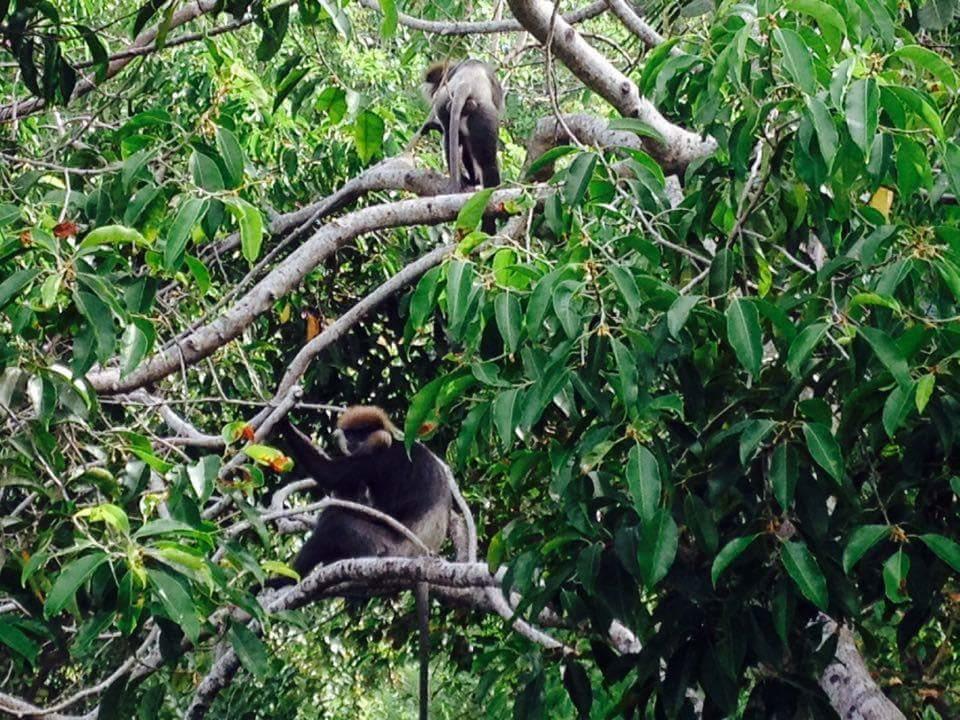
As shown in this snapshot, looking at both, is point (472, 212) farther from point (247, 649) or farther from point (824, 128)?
point (247, 649)

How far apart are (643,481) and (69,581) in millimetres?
900

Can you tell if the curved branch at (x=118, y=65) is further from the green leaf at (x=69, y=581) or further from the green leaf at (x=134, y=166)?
the green leaf at (x=69, y=581)

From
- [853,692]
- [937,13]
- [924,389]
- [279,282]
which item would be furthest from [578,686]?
[937,13]

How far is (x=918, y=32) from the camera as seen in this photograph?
398 cm

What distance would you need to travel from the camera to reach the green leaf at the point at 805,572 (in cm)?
220

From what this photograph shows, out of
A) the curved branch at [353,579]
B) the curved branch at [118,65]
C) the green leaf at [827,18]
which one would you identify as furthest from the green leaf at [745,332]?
the curved branch at [118,65]

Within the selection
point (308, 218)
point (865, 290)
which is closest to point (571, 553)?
point (865, 290)

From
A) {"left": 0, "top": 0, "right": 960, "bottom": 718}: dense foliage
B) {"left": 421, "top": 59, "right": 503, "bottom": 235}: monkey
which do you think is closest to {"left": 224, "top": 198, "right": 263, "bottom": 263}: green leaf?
{"left": 0, "top": 0, "right": 960, "bottom": 718}: dense foliage

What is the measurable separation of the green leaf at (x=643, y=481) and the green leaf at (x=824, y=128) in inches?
21.4

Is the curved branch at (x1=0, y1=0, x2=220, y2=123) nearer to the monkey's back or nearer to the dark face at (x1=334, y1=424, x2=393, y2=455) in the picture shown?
the dark face at (x1=334, y1=424, x2=393, y2=455)

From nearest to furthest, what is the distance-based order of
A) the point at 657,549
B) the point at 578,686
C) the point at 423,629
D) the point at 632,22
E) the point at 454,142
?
the point at 657,549, the point at 578,686, the point at 632,22, the point at 423,629, the point at 454,142

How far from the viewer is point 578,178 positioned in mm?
2479

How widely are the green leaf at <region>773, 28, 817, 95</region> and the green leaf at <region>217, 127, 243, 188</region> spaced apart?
107 cm

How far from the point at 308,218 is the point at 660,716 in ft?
9.30
